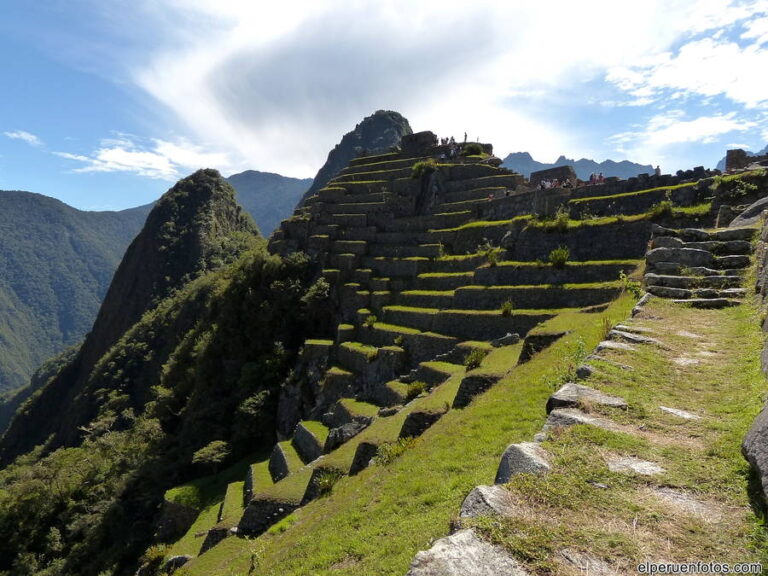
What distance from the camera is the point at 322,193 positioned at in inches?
1533

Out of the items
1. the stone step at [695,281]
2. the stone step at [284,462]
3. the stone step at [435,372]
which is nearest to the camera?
the stone step at [695,281]

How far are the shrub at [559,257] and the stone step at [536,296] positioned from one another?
104cm

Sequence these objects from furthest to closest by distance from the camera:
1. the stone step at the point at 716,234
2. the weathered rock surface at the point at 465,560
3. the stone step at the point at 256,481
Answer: the stone step at the point at 256,481
the stone step at the point at 716,234
the weathered rock surface at the point at 465,560

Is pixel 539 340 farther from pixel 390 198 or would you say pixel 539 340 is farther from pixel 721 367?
pixel 390 198

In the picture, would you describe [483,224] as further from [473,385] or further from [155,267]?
[155,267]

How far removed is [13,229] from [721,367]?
243 meters

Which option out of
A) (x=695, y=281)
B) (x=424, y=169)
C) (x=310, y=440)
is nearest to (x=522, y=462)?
(x=695, y=281)

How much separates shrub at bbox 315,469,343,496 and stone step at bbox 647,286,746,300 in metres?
7.55

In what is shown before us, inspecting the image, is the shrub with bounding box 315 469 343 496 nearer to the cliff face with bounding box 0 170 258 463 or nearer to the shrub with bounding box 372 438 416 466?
the shrub with bounding box 372 438 416 466

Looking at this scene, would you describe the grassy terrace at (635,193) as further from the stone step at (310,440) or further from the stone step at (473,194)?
the stone step at (310,440)

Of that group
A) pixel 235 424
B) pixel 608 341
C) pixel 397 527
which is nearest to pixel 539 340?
pixel 608 341

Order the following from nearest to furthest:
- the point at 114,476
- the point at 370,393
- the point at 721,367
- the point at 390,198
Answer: the point at 721,367
the point at 370,393
the point at 114,476
the point at 390,198

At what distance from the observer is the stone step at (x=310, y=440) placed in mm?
15461

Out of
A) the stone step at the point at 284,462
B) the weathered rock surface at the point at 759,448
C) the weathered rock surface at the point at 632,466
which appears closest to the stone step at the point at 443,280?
the stone step at the point at 284,462
